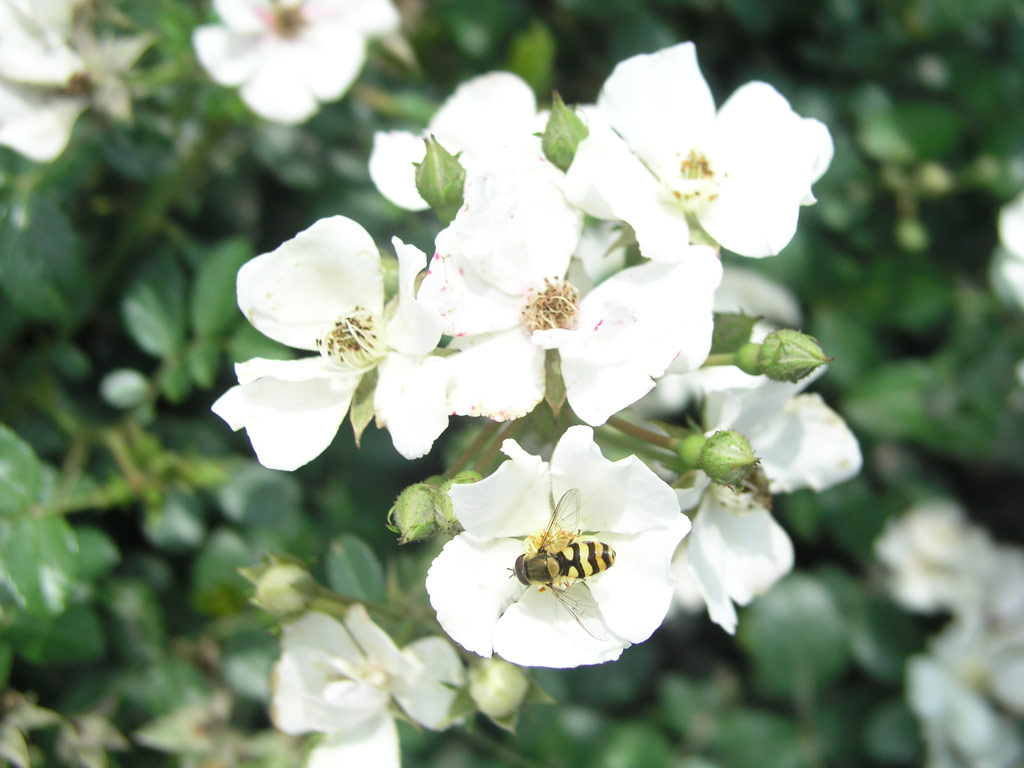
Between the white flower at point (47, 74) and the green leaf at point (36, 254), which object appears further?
the green leaf at point (36, 254)

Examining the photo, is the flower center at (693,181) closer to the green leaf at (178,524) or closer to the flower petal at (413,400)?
the flower petal at (413,400)

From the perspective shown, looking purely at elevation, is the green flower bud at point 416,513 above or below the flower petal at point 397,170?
below

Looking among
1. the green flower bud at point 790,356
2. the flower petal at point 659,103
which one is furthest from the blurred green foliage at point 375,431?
the green flower bud at point 790,356

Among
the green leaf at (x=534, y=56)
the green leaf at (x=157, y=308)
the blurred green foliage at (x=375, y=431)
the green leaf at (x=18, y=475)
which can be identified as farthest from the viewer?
the green leaf at (x=534, y=56)

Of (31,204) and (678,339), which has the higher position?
(678,339)

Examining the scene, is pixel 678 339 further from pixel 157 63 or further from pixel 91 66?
pixel 157 63

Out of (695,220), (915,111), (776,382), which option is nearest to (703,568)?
(776,382)
